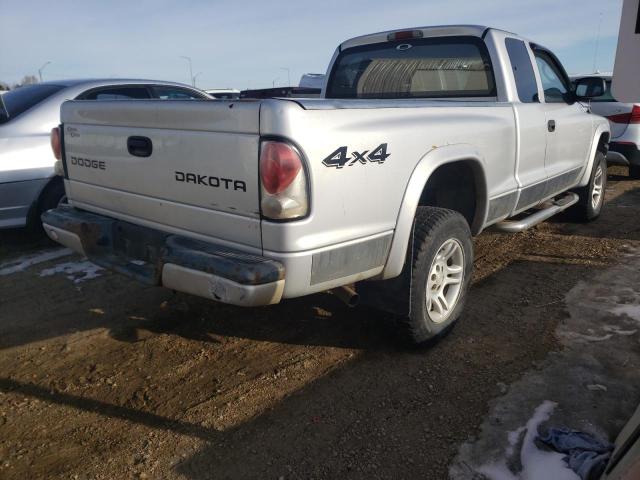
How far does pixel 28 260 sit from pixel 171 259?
3.23 m

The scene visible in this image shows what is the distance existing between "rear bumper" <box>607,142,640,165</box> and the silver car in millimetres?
6705

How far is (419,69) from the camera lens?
14.1 ft

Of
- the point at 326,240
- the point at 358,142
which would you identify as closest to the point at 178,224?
the point at 326,240

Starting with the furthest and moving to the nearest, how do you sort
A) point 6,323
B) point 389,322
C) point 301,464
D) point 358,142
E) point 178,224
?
1. point 6,323
2. point 389,322
3. point 178,224
4. point 358,142
5. point 301,464

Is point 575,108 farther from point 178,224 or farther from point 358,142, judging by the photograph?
point 178,224

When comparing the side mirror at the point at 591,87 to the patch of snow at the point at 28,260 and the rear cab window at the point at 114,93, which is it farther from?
the patch of snow at the point at 28,260

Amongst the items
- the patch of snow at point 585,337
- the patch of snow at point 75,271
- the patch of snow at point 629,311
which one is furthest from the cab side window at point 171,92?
the patch of snow at point 629,311

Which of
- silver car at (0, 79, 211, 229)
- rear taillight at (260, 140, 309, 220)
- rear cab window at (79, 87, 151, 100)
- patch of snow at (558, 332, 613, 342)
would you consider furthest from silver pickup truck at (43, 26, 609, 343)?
rear cab window at (79, 87, 151, 100)

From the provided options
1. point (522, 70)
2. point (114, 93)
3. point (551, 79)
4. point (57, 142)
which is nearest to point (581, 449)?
point (522, 70)

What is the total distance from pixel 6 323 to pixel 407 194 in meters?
2.98

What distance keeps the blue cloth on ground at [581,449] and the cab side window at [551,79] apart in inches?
122

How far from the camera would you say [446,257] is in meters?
3.23

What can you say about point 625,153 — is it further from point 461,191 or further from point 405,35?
point 461,191

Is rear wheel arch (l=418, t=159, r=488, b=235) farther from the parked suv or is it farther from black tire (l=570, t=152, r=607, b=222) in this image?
the parked suv
